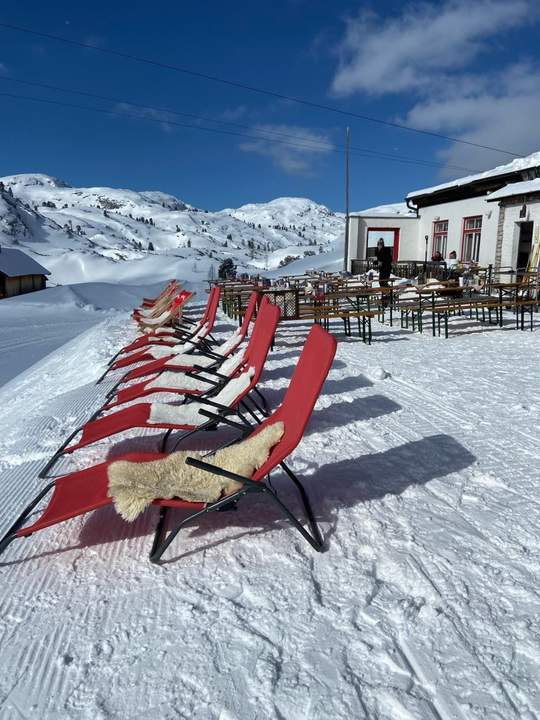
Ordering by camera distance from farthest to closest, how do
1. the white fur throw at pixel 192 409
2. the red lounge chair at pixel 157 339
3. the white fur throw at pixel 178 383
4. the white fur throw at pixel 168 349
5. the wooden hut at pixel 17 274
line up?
the wooden hut at pixel 17 274 → the red lounge chair at pixel 157 339 → the white fur throw at pixel 168 349 → the white fur throw at pixel 178 383 → the white fur throw at pixel 192 409

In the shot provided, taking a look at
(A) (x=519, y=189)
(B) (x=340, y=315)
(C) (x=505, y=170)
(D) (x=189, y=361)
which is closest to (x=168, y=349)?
(D) (x=189, y=361)

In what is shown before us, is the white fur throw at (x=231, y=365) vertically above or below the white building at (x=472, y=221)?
below

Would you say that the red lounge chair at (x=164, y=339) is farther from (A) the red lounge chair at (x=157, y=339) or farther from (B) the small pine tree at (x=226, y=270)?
(B) the small pine tree at (x=226, y=270)

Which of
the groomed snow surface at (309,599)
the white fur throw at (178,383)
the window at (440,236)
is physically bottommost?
the groomed snow surface at (309,599)

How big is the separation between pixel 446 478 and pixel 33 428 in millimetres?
3139

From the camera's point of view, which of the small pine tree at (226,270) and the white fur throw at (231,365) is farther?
the small pine tree at (226,270)

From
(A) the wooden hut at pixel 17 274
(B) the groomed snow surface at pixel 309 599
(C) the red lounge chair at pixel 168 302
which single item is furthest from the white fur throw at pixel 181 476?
(A) the wooden hut at pixel 17 274

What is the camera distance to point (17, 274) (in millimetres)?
35781

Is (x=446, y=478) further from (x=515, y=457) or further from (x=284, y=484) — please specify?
(x=284, y=484)

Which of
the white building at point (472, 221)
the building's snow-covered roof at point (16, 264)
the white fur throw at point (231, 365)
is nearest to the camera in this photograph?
the white fur throw at point (231, 365)

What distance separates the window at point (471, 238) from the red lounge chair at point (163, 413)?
46.6 feet

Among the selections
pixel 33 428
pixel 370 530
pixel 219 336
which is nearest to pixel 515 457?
pixel 370 530

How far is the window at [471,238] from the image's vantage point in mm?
16281

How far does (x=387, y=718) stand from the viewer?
59.0 inches
